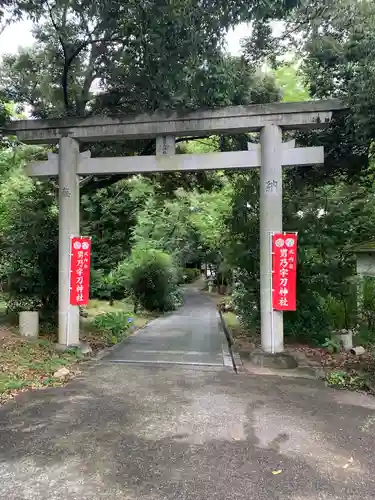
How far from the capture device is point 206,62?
6.91 metres

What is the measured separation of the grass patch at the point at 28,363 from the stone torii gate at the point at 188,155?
0.50m

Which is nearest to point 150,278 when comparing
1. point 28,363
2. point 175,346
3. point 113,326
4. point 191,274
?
point 113,326

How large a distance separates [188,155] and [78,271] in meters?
3.06

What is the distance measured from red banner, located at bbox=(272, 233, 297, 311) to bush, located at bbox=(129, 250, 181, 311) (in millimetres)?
11120

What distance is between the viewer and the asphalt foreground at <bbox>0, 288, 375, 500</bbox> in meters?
3.22

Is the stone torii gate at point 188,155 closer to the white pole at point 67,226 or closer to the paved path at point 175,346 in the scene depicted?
the white pole at point 67,226

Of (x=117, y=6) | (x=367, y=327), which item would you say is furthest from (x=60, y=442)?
(x=367, y=327)

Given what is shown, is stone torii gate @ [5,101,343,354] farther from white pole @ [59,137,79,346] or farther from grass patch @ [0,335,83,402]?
grass patch @ [0,335,83,402]

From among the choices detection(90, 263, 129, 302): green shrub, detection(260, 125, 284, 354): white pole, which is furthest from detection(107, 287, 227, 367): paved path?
detection(90, 263, 129, 302): green shrub

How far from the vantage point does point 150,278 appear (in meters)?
18.3

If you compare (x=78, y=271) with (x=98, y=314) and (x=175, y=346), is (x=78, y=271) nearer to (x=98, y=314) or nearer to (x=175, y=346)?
(x=175, y=346)

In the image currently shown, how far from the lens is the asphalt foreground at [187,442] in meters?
3.22

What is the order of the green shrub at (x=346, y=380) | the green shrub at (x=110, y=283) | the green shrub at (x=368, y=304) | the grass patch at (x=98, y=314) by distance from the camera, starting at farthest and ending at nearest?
the green shrub at (x=110, y=283) < the grass patch at (x=98, y=314) < the green shrub at (x=368, y=304) < the green shrub at (x=346, y=380)

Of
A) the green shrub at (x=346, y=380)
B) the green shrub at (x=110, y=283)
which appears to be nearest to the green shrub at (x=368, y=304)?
the green shrub at (x=346, y=380)
